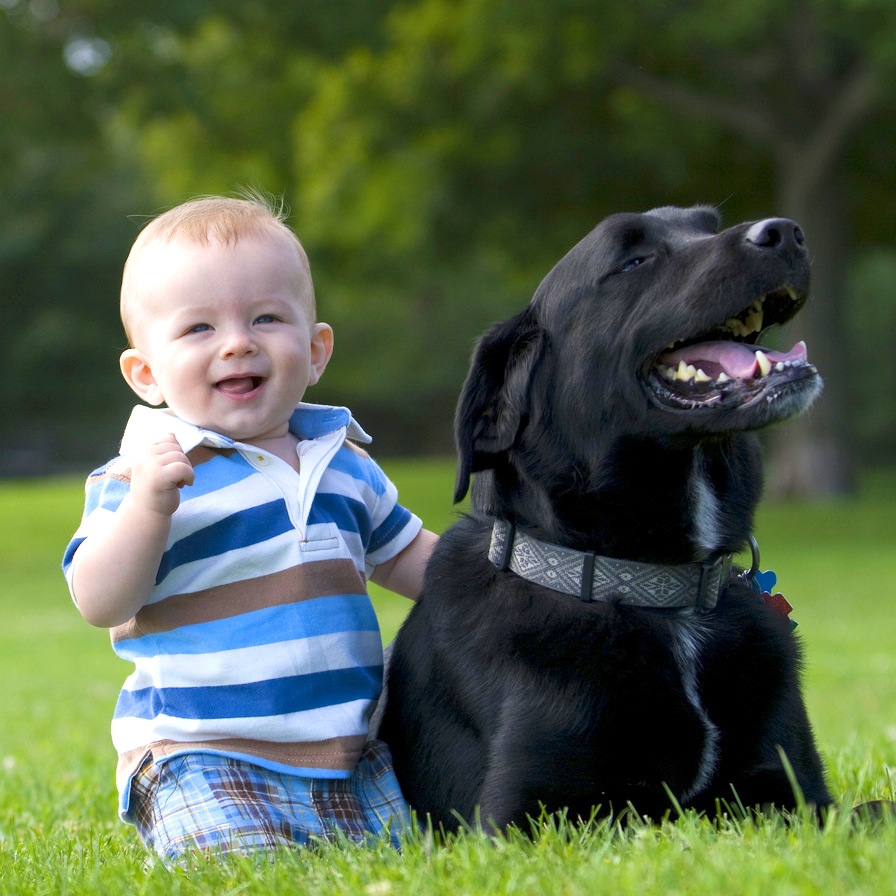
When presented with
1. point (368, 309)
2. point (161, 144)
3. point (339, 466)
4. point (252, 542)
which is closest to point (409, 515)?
point (339, 466)

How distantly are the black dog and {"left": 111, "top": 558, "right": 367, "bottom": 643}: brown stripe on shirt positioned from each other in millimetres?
311

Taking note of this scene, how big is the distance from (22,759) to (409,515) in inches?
112

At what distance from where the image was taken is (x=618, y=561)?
9.36 feet

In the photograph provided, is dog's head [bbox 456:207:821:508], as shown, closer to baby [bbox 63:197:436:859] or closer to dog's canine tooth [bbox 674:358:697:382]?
dog's canine tooth [bbox 674:358:697:382]

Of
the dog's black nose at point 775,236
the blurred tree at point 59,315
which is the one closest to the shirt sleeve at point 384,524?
the dog's black nose at point 775,236

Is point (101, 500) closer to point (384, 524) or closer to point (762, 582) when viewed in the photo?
point (384, 524)

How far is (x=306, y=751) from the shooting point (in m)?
→ 3.00

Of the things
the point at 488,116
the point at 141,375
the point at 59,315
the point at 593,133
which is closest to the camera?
the point at 141,375

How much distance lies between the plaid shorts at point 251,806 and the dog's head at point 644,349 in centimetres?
→ 77

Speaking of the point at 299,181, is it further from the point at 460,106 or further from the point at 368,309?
the point at 368,309

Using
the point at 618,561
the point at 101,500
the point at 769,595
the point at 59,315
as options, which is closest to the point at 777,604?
the point at 769,595

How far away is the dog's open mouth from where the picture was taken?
2867mm

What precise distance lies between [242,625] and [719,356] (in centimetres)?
127

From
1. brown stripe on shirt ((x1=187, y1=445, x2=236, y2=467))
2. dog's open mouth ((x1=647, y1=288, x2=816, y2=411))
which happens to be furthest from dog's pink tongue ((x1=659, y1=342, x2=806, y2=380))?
brown stripe on shirt ((x1=187, y1=445, x2=236, y2=467))
